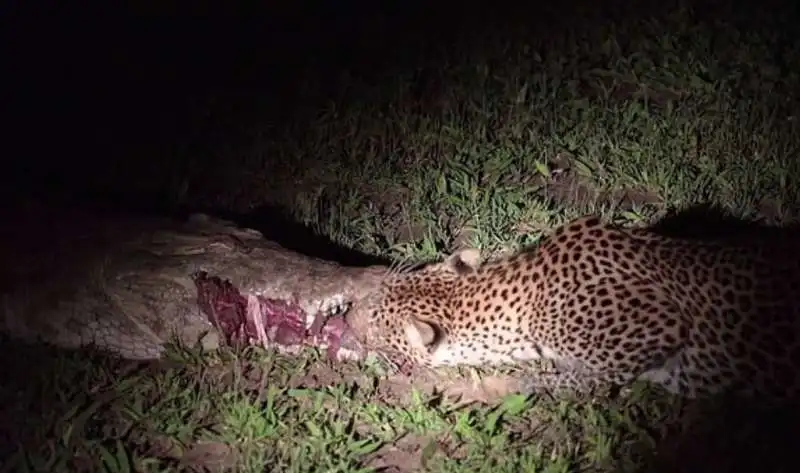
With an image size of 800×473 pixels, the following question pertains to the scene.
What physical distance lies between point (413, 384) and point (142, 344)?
1.39 meters

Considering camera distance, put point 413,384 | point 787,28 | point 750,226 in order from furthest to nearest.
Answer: point 787,28 → point 750,226 → point 413,384

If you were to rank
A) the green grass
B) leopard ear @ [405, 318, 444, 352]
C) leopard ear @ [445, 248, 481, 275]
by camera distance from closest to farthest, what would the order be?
the green grass, leopard ear @ [405, 318, 444, 352], leopard ear @ [445, 248, 481, 275]

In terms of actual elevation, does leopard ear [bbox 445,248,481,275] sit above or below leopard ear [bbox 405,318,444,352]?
above

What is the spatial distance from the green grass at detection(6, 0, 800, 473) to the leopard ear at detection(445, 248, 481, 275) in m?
0.69

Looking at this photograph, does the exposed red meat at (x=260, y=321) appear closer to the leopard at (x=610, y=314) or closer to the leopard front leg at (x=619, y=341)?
the leopard at (x=610, y=314)

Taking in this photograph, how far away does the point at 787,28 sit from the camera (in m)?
9.84

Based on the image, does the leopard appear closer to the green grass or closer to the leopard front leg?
the leopard front leg

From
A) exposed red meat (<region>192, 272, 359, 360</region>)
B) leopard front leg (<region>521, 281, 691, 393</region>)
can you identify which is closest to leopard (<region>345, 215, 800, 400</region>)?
leopard front leg (<region>521, 281, 691, 393</region>)

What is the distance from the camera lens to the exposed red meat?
20.1 ft

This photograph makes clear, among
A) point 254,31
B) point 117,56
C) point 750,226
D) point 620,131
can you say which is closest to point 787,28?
point 620,131

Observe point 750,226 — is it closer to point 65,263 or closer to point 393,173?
point 393,173

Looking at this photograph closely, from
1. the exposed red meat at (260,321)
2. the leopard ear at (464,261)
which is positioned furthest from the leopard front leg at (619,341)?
the exposed red meat at (260,321)

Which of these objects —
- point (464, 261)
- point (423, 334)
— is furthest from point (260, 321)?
point (464, 261)

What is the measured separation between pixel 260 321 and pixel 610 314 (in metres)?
1.74
